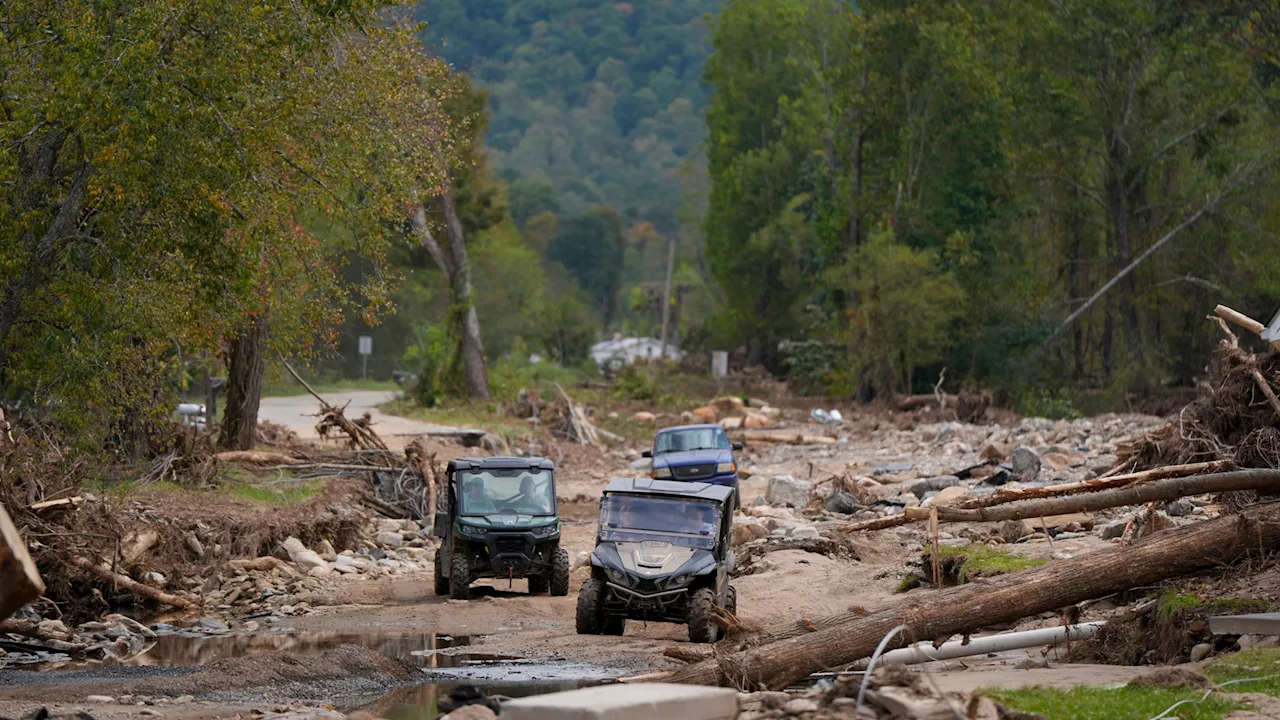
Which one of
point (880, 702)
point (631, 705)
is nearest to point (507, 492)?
point (880, 702)

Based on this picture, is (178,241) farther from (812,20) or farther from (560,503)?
(812,20)

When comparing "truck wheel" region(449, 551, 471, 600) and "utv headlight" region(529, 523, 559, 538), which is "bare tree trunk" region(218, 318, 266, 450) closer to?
"truck wheel" region(449, 551, 471, 600)

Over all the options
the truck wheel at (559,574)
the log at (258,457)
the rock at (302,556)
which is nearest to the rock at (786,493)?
the log at (258,457)

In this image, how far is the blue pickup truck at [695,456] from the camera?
2858 cm

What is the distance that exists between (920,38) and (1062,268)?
10282mm

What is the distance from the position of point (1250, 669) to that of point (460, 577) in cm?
1103

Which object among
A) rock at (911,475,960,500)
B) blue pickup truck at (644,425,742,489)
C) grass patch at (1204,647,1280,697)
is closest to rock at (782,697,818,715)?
grass patch at (1204,647,1280,697)

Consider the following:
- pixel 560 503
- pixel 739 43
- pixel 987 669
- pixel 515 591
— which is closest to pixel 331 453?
pixel 560 503

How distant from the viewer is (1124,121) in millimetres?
51000

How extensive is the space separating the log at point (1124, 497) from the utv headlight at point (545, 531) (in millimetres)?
6173

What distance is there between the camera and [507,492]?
20672mm

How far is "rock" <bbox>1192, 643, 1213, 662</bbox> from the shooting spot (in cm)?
1291

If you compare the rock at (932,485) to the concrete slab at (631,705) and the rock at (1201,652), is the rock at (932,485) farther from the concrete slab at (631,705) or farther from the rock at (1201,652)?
the concrete slab at (631,705)

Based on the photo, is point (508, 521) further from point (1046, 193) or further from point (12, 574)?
point (1046, 193)
